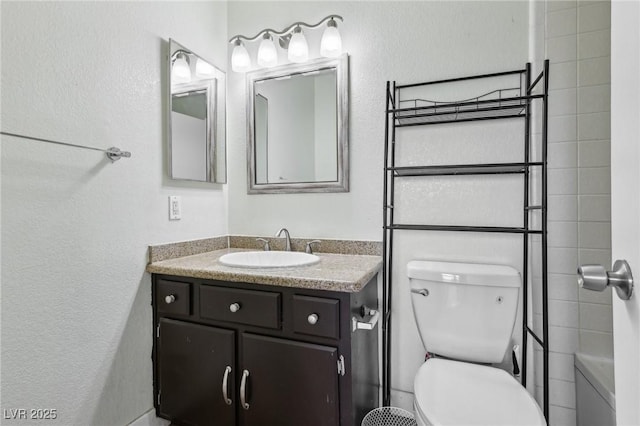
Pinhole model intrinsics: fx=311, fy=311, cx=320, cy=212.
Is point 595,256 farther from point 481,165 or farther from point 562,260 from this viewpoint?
point 481,165

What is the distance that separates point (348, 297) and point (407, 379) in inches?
29.6

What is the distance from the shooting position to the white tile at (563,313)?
132cm

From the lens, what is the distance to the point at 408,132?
5.11ft

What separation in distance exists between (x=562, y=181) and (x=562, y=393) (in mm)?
909

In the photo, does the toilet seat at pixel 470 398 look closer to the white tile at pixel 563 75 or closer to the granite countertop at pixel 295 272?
the granite countertop at pixel 295 272

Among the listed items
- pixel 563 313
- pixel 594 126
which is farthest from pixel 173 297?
pixel 594 126

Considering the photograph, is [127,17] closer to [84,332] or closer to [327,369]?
[84,332]

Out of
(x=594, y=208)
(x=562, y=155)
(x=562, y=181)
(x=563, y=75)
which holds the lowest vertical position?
(x=594, y=208)

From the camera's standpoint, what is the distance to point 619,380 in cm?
51

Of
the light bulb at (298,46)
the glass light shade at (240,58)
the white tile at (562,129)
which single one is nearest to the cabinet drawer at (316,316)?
the white tile at (562,129)

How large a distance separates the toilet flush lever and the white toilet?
0.73 meters

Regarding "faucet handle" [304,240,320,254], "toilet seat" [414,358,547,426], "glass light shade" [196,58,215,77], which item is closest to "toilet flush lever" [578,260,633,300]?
"toilet seat" [414,358,547,426]

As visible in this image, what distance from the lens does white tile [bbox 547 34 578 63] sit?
131 centimetres

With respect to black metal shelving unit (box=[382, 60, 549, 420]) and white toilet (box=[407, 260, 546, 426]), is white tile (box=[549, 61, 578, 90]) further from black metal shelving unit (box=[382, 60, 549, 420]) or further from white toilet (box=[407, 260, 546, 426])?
white toilet (box=[407, 260, 546, 426])
